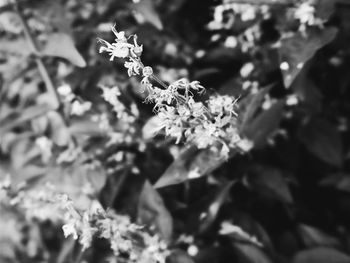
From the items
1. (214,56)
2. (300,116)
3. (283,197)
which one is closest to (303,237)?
(283,197)

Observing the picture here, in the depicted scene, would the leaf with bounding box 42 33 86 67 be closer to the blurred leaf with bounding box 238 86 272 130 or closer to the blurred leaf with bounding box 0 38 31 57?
the blurred leaf with bounding box 0 38 31 57

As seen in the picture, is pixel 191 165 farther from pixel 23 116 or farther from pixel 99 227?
pixel 23 116

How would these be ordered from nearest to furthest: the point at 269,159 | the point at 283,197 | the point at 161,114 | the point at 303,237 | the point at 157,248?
1. the point at 161,114
2. the point at 157,248
3. the point at 283,197
4. the point at 303,237
5. the point at 269,159

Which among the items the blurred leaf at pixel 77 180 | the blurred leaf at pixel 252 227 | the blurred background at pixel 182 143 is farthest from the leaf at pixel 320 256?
the blurred leaf at pixel 77 180

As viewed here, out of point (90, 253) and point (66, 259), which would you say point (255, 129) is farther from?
point (66, 259)

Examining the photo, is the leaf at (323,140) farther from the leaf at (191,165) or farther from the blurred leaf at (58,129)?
the blurred leaf at (58,129)

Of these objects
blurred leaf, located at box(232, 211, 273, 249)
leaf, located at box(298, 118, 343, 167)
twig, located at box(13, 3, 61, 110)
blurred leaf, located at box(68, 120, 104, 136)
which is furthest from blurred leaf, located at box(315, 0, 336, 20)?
twig, located at box(13, 3, 61, 110)
